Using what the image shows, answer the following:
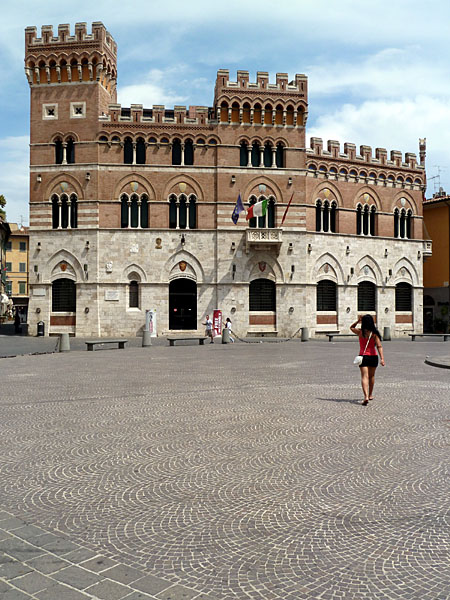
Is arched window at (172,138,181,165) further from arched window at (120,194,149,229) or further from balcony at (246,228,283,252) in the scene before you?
balcony at (246,228,283,252)

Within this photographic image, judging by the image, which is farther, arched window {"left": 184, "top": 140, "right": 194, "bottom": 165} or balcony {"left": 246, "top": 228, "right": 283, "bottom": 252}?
arched window {"left": 184, "top": 140, "right": 194, "bottom": 165}

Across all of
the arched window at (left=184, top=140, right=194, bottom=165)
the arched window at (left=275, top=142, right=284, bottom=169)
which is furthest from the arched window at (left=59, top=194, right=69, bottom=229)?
the arched window at (left=275, top=142, right=284, bottom=169)

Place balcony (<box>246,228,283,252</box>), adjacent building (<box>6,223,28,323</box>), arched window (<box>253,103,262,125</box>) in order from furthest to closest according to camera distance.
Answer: adjacent building (<box>6,223,28,323</box>), arched window (<box>253,103,262,125</box>), balcony (<box>246,228,283,252</box>)

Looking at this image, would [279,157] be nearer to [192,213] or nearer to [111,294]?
[192,213]

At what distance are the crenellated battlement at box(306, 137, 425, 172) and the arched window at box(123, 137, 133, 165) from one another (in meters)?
12.0

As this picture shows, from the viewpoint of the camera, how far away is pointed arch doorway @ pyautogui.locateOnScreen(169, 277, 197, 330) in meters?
33.9

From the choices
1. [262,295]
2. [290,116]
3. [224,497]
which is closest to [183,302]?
[262,295]

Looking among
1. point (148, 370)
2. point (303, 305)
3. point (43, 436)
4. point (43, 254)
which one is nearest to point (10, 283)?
point (43, 254)

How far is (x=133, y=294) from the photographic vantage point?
33625 millimetres

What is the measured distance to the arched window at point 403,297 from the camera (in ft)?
128

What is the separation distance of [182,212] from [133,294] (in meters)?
6.29

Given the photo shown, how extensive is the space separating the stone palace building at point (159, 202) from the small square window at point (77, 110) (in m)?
0.06

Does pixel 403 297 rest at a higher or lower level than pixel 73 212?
lower

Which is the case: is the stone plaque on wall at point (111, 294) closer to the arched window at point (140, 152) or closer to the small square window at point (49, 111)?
the arched window at point (140, 152)
